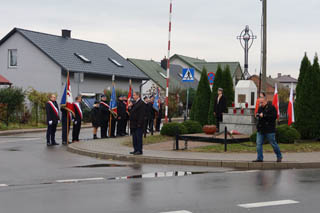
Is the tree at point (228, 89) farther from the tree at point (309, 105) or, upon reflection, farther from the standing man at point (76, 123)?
the standing man at point (76, 123)

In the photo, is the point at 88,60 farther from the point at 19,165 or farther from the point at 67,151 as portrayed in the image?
the point at 19,165

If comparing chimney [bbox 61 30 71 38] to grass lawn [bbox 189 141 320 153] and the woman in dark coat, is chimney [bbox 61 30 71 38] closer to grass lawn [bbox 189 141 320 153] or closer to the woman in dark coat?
the woman in dark coat

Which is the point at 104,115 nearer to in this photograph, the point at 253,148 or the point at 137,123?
the point at 137,123

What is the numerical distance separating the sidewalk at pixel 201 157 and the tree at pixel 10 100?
12.8m

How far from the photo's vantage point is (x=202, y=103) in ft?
77.6

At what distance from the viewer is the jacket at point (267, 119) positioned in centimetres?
1330

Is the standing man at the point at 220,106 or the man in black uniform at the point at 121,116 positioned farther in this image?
the man in black uniform at the point at 121,116

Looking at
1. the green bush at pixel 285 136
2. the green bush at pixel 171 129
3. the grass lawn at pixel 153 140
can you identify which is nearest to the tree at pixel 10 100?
the grass lawn at pixel 153 140

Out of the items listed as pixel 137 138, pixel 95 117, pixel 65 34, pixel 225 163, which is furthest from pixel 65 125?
pixel 65 34

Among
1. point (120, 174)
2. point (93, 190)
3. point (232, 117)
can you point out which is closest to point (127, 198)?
point (93, 190)

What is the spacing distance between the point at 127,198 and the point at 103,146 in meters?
8.98

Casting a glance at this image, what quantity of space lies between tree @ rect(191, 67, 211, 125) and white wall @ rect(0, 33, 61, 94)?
16582mm

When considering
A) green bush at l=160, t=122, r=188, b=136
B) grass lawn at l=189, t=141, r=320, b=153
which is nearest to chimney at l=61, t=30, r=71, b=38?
green bush at l=160, t=122, r=188, b=136

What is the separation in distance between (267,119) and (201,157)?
6.89 ft
